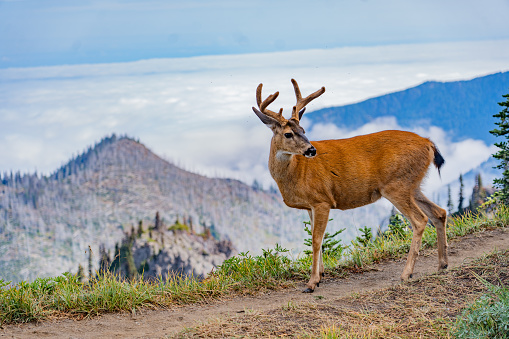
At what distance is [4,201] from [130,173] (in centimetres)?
4020

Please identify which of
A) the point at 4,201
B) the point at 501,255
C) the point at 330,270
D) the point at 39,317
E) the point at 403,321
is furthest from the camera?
the point at 4,201

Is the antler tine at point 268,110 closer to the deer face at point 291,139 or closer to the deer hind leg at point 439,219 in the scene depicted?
the deer face at point 291,139

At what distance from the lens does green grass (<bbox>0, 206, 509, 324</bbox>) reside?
8.06m

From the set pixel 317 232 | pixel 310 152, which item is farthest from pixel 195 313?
pixel 310 152

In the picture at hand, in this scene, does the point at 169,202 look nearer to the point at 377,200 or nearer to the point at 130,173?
the point at 130,173

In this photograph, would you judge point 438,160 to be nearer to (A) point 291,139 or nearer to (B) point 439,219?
(B) point 439,219

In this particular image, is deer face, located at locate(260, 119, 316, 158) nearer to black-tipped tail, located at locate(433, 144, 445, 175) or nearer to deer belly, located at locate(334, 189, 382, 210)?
deer belly, located at locate(334, 189, 382, 210)

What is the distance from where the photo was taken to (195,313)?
26.7 ft

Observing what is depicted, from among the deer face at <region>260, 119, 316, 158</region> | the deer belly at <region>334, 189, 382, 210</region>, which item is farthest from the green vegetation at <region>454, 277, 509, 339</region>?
the deer face at <region>260, 119, 316, 158</region>

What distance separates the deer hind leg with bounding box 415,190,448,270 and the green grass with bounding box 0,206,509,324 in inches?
60.2

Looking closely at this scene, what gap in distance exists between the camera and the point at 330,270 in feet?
32.8

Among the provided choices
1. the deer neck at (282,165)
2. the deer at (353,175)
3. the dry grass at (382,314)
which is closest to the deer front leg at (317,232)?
the deer at (353,175)

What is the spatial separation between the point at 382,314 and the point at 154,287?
361cm

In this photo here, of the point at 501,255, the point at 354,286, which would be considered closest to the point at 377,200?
the point at 354,286
